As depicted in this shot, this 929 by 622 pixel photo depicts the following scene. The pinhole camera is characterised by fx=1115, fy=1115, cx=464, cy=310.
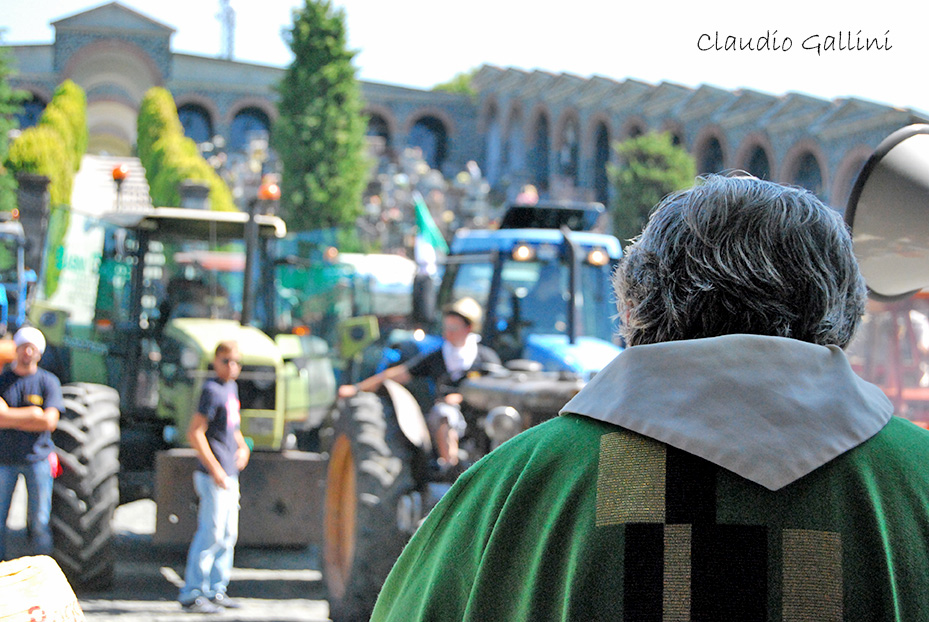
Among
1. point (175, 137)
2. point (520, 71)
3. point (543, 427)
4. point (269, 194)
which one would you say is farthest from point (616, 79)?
point (543, 427)

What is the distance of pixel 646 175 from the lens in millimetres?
27688

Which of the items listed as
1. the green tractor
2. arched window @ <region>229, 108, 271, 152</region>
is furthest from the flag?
arched window @ <region>229, 108, 271, 152</region>

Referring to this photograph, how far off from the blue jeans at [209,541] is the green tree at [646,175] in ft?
72.0

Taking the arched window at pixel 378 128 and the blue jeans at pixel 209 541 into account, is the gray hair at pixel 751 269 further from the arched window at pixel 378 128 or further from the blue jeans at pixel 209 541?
the arched window at pixel 378 128

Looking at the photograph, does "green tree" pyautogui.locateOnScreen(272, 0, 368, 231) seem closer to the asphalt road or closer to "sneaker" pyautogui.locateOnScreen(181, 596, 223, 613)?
the asphalt road

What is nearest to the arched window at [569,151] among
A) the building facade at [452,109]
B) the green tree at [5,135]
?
the building facade at [452,109]

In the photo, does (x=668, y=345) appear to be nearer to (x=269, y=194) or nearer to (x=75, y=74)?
(x=269, y=194)

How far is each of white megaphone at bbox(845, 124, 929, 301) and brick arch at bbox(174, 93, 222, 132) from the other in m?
47.0

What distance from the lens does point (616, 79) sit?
38.3 m

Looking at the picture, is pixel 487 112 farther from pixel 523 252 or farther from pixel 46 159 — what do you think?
pixel 523 252

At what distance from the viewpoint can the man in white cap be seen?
621cm

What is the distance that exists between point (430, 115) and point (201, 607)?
Result: 152 ft

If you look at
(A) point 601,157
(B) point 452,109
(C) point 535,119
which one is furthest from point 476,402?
(B) point 452,109

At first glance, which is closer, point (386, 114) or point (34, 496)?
point (34, 496)
